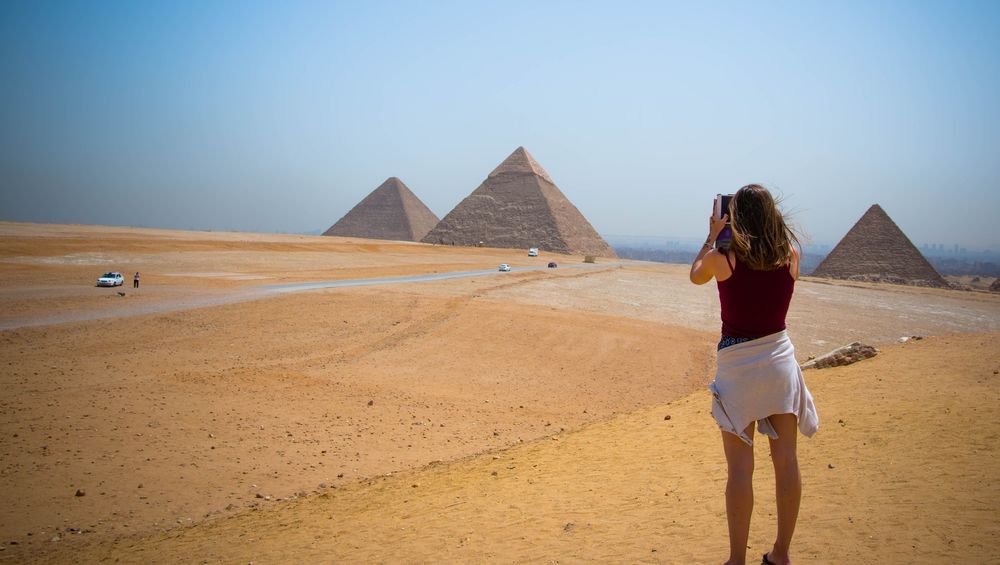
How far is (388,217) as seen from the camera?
328ft

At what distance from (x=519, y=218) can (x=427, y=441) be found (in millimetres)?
75543

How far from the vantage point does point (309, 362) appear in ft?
39.5

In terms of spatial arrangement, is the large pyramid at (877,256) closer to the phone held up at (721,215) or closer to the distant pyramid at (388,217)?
the phone held up at (721,215)

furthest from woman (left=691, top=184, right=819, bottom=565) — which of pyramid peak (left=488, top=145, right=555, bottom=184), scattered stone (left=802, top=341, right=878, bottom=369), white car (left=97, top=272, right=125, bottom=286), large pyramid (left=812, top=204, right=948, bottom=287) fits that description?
pyramid peak (left=488, top=145, right=555, bottom=184)

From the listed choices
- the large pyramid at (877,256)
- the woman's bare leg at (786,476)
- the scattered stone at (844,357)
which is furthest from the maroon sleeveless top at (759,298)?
the large pyramid at (877,256)

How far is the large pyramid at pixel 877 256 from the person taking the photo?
5250 cm

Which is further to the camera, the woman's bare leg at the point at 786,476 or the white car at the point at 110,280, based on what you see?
the white car at the point at 110,280

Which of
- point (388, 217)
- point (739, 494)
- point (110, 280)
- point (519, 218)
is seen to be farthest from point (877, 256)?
point (388, 217)

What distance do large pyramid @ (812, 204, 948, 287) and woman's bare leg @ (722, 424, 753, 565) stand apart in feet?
191

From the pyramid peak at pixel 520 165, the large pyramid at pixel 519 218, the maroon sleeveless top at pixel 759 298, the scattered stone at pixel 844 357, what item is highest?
the pyramid peak at pixel 520 165

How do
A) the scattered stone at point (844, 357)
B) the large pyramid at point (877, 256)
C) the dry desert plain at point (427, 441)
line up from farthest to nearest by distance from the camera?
the large pyramid at point (877, 256) → the scattered stone at point (844, 357) → the dry desert plain at point (427, 441)

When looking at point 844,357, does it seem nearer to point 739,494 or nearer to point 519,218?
point 739,494

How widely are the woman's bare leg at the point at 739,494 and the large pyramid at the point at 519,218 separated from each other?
73752 mm

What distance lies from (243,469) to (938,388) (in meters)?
7.43
